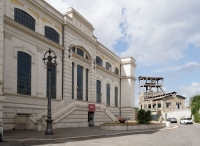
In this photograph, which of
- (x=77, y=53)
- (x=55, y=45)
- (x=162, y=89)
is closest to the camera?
(x=55, y=45)

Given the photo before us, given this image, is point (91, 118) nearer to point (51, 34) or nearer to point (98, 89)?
point (98, 89)

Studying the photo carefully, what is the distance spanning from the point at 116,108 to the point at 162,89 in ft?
146

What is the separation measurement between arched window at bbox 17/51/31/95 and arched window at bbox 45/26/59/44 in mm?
4562

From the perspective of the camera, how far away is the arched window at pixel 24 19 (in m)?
25.5

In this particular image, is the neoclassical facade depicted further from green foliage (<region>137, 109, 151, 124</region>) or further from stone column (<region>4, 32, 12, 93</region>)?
green foliage (<region>137, 109, 151, 124</region>)

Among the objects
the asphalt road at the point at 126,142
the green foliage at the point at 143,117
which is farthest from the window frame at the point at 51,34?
the asphalt road at the point at 126,142

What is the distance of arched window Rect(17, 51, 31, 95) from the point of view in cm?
2534

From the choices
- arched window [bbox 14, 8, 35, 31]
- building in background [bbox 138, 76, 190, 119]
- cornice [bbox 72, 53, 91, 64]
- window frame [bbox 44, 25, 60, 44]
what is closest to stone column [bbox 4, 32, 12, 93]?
arched window [bbox 14, 8, 35, 31]

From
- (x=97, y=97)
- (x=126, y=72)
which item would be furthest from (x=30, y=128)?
(x=126, y=72)

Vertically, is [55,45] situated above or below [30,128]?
above

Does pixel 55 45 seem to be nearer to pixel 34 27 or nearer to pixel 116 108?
pixel 34 27

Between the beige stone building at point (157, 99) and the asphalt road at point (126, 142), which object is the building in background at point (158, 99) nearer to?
the beige stone building at point (157, 99)

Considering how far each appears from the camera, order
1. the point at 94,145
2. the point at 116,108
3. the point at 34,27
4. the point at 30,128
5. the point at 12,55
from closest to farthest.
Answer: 1. the point at 94,145
2. the point at 30,128
3. the point at 12,55
4. the point at 34,27
5. the point at 116,108

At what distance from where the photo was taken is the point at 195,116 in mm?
55656
